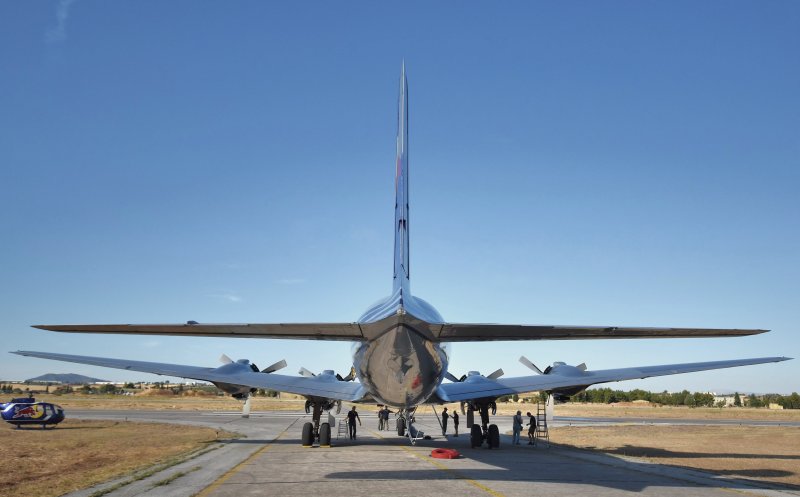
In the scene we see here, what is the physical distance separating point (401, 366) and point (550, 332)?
3.58m

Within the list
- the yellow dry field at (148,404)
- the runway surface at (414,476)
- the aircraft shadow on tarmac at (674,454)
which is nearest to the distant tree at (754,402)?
the yellow dry field at (148,404)

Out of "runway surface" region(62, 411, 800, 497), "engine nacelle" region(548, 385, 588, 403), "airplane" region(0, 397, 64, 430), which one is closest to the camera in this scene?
"runway surface" region(62, 411, 800, 497)

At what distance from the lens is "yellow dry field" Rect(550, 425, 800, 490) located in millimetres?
19828

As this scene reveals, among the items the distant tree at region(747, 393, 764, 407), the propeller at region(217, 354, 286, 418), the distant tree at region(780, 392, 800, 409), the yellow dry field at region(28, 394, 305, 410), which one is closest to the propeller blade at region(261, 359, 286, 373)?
the propeller at region(217, 354, 286, 418)

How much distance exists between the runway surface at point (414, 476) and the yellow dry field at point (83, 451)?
2.37 m

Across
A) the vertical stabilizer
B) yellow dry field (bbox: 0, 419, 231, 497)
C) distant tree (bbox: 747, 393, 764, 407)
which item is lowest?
distant tree (bbox: 747, 393, 764, 407)

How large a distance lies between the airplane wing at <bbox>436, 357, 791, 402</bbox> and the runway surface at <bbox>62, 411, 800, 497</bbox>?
248cm

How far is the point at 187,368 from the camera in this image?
25.4 m

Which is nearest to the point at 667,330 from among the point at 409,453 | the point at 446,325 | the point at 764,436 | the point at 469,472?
the point at 446,325

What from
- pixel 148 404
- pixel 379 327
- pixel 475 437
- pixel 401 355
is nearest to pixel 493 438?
pixel 475 437

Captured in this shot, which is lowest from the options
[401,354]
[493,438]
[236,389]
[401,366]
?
[493,438]

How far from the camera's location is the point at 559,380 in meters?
24.9

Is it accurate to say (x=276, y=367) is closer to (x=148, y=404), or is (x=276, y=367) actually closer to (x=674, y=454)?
(x=674, y=454)

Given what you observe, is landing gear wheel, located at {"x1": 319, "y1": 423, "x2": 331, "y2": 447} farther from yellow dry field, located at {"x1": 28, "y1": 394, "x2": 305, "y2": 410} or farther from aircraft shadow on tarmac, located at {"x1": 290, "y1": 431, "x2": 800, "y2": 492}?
yellow dry field, located at {"x1": 28, "y1": 394, "x2": 305, "y2": 410}
